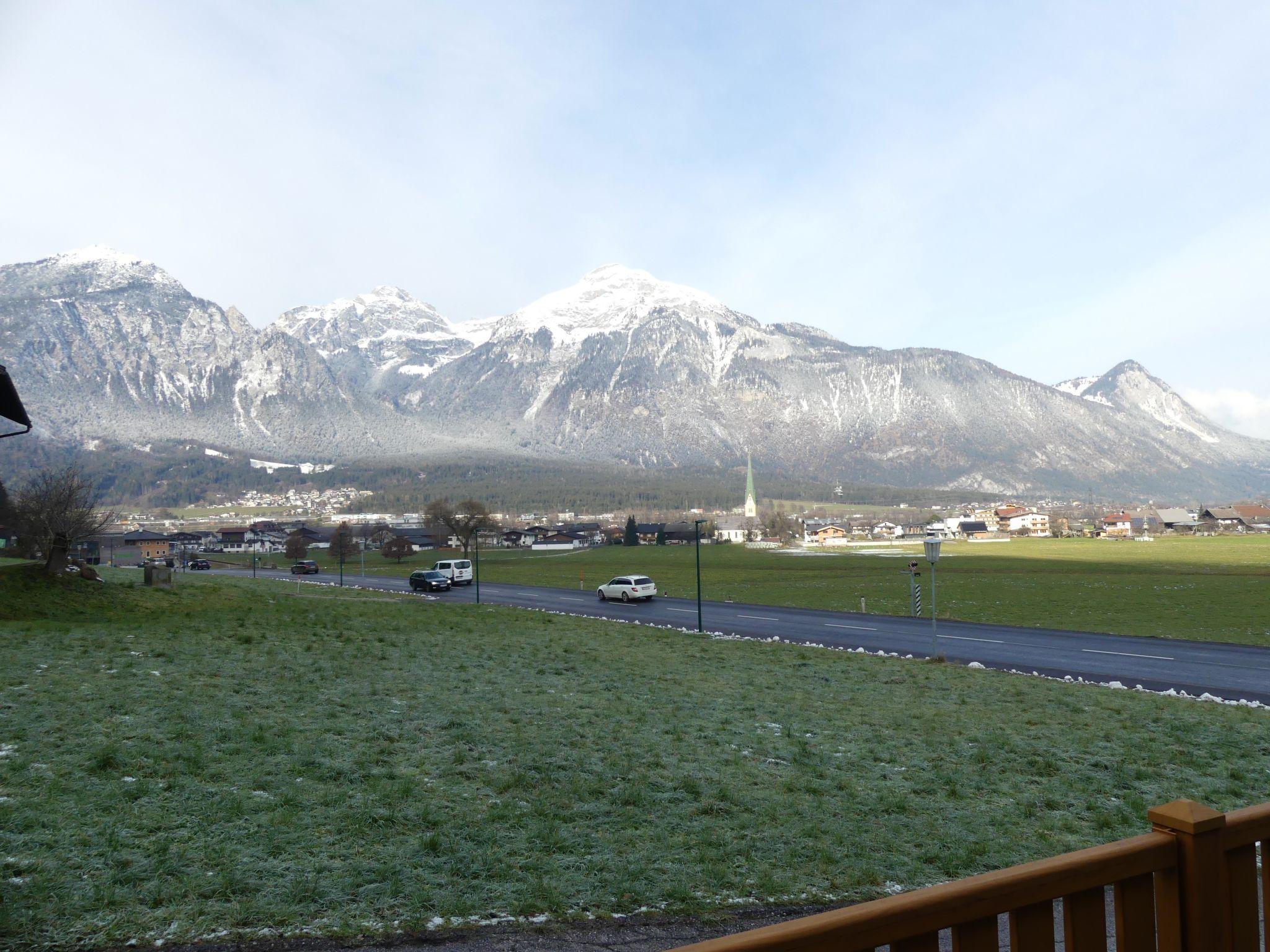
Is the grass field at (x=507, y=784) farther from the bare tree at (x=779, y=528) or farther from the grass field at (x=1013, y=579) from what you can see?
the bare tree at (x=779, y=528)

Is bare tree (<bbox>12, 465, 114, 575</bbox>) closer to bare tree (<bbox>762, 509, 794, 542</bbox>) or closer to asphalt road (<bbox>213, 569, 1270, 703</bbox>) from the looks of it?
asphalt road (<bbox>213, 569, 1270, 703</bbox>)

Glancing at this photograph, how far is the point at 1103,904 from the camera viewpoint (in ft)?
9.94

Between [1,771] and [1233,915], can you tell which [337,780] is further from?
[1233,915]

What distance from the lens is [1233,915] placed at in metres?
3.32

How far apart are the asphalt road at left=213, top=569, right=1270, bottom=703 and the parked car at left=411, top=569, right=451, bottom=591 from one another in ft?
42.0

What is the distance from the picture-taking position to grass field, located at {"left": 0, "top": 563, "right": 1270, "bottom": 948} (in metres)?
6.38

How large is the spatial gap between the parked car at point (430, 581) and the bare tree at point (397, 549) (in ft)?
176

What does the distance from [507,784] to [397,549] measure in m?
112

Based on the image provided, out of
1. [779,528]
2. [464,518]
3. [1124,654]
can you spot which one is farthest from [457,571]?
[779,528]

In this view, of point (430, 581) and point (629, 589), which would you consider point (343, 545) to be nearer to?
point (430, 581)

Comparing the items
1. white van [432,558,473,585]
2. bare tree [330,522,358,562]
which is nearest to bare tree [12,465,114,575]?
white van [432,558,473,585]

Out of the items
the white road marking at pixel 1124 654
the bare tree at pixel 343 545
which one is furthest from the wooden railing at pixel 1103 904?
the bare tree at pixel 343 545

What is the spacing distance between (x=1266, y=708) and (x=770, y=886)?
17.1 m

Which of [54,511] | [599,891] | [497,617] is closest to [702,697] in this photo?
[599,891]
